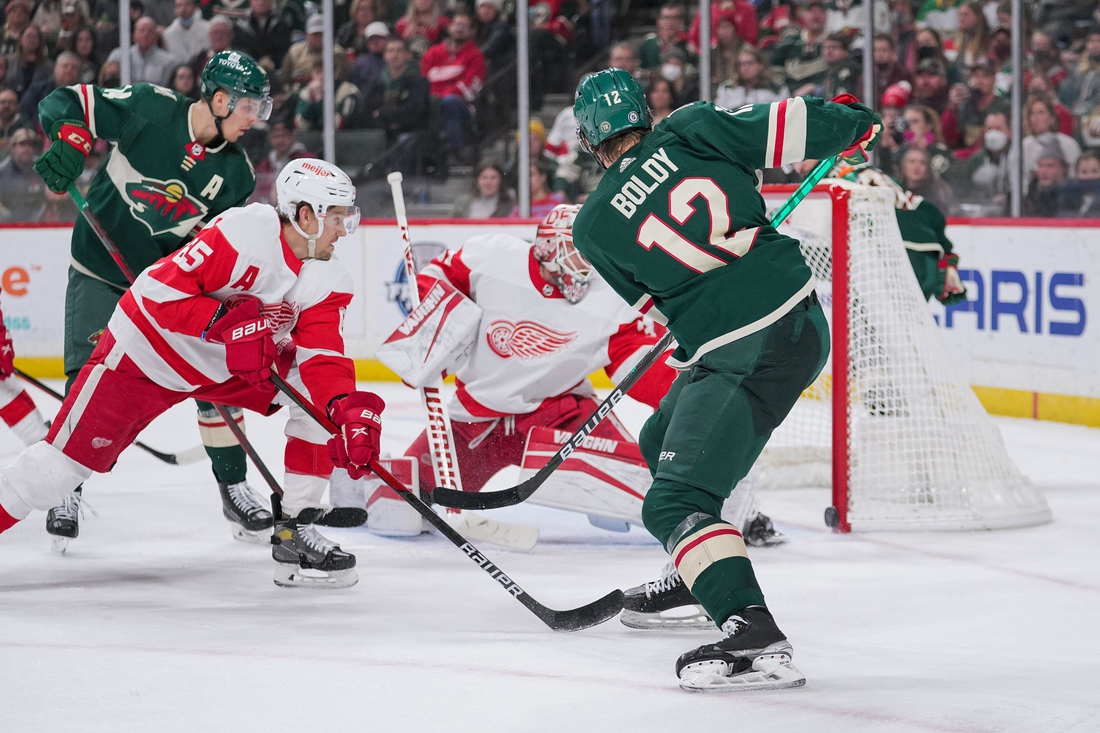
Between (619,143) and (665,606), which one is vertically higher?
(619,143)

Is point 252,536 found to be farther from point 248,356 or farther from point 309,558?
point 248,356

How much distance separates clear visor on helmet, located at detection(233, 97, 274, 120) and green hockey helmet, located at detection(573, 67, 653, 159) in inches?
51.0

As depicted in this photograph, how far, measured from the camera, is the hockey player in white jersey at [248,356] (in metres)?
2.66

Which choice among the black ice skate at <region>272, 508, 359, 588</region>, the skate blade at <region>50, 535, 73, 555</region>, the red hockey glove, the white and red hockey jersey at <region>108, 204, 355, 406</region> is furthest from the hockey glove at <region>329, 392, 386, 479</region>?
the red hockey glove

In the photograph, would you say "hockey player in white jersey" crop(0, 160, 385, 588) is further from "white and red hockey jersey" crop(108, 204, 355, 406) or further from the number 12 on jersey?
the number 12 on jersey

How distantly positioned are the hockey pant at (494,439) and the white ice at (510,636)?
21 centimetres

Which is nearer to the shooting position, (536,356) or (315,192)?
(315,192)

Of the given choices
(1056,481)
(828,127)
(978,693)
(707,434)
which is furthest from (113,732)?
A: (1056,481)

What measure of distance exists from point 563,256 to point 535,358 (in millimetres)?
285

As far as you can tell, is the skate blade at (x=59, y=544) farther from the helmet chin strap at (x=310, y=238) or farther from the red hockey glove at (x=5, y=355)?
the helmet chin strap at (x=310, y=238)

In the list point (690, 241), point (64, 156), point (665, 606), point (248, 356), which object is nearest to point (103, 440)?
point (248, 356)

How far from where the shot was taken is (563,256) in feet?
10.8

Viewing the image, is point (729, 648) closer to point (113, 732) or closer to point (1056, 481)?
point (113, 732)

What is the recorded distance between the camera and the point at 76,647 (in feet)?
7.75
